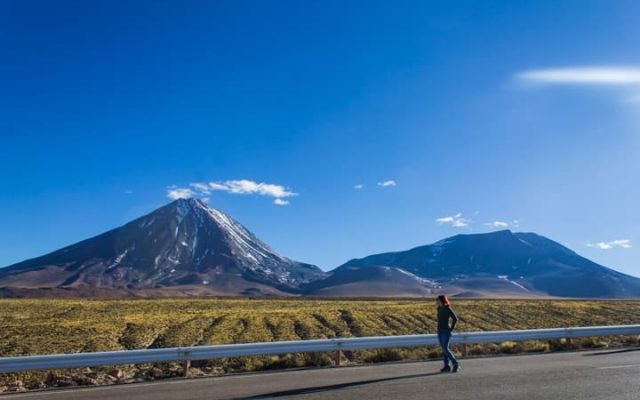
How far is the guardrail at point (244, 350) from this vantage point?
39.1ft

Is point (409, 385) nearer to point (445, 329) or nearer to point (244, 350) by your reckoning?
point (445, 329)

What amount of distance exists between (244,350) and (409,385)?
16.2ft

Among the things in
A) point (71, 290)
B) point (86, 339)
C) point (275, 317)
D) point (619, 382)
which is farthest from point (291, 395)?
point (71, 290)

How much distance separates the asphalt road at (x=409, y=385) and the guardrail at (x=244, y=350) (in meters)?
0.91

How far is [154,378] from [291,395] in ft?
14.6

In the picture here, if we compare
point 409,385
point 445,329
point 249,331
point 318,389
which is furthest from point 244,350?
point 249,331

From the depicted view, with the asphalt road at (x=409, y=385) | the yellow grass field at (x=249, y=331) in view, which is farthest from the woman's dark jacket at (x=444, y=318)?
the yellow grass field at (x=249, y=331)

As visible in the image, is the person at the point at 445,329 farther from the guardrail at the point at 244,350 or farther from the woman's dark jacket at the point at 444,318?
the guardrail at the point at 244,350

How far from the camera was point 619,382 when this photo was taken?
1095cm

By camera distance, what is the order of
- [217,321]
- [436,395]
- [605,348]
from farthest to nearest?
[217,321]
[605,348]
[436,395]

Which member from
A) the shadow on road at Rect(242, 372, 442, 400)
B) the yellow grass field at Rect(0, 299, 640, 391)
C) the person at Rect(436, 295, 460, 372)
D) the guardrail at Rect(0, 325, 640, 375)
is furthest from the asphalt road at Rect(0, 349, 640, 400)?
the yellow grass field at Rect(0, 299, 640, 391)

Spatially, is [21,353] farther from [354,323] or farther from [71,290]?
[71,290]

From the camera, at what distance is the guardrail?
11.9 meters

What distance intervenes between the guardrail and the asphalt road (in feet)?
2.99
